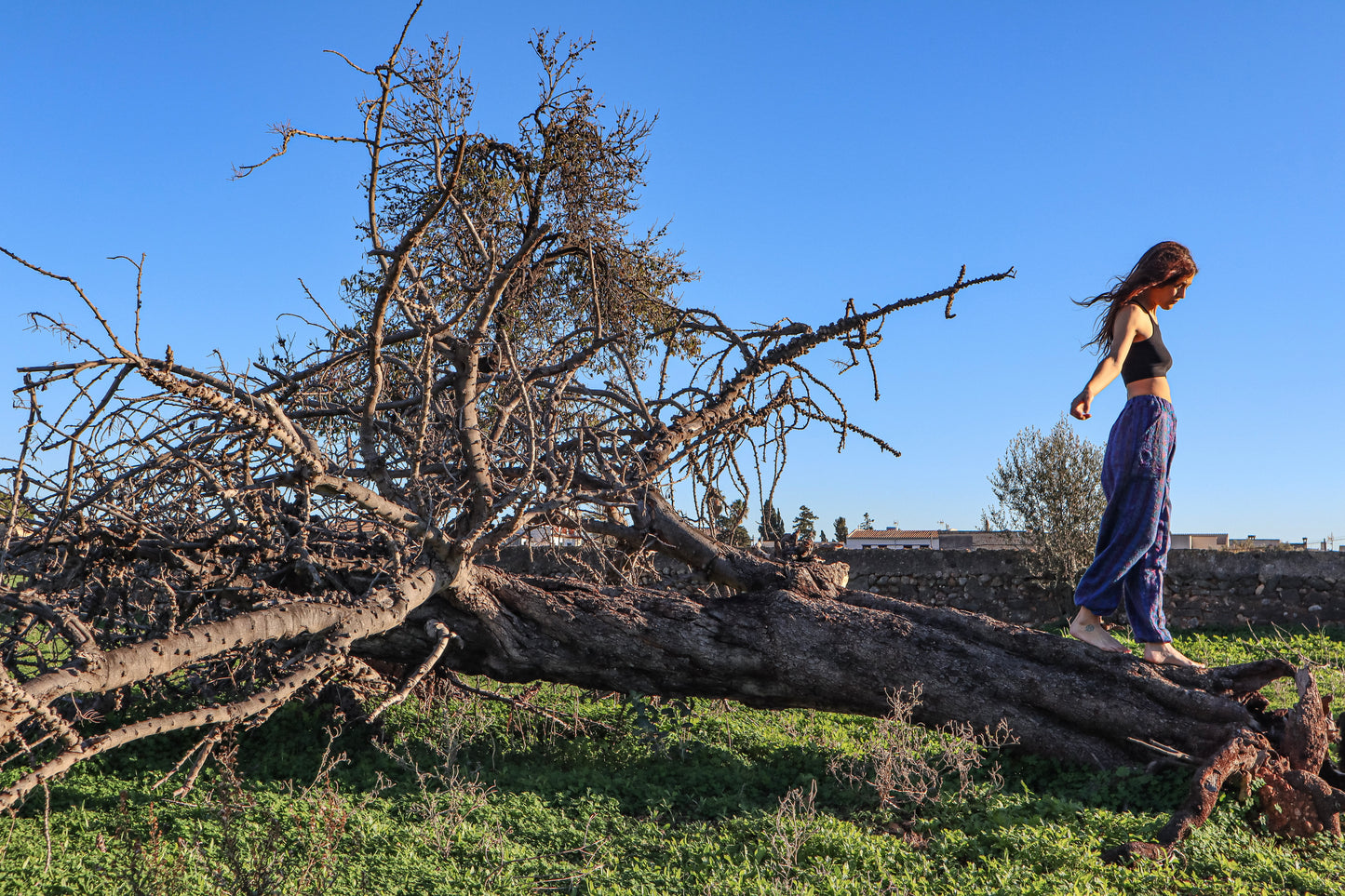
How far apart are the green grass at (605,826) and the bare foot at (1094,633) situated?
0.71 meters

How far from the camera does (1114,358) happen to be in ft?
15.6

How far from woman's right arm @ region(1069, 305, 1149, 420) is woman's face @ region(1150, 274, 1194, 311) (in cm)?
22

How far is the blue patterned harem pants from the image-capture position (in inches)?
187

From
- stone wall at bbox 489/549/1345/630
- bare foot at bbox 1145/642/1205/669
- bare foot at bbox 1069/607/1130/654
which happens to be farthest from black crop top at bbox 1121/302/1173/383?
stone wall at bbox 489/549/1345/630

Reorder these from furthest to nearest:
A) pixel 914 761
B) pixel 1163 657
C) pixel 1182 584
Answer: pixel 1182 584 < pixel 1163 657 < pixel 914 761

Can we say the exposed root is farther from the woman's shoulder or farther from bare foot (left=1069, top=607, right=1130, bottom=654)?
the woman's shoulder

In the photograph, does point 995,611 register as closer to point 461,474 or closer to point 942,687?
point 942,687

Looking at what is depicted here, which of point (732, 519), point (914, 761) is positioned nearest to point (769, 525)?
point (732, 519)

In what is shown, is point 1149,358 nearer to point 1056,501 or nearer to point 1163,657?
point 1163,657

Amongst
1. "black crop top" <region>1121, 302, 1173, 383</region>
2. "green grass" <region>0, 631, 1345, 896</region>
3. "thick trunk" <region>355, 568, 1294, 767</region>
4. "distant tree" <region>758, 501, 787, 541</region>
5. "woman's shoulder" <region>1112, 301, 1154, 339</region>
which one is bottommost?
"green grass" <region>0, 631, 1345, 896</region>

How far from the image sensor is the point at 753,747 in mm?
5422

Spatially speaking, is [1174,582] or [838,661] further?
[1174,582]

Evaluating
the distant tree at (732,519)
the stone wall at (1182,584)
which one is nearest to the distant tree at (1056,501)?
the stone wall at (1182,584)

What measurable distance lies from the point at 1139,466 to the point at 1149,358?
636 millimetres
